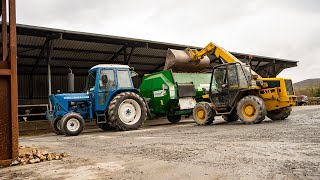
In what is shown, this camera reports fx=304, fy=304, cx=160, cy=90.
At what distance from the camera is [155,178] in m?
3.39

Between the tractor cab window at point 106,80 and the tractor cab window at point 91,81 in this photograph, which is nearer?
the tractor cab window at point 106,80

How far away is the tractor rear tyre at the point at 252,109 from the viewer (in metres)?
9.00

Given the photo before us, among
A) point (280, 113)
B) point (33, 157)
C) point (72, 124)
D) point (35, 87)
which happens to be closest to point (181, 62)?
point (280, 113)

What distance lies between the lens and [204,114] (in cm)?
1066

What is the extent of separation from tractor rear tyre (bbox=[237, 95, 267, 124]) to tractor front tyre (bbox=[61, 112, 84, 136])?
Result: 5.05 meters

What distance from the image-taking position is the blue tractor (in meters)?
10.1

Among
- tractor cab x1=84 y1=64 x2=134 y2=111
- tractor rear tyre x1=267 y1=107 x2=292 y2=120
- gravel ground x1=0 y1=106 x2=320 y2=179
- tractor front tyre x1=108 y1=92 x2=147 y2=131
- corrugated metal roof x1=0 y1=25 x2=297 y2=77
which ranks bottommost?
gravel ground x1=0 y1=106 x2=320 y2=179

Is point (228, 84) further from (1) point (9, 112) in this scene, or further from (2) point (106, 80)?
(1) point (9, 112)

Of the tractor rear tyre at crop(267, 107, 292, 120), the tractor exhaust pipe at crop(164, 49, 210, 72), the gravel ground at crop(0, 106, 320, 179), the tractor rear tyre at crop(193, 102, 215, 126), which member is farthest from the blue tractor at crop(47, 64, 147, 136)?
the gravel ground at crop(0, 106, 320, 179)

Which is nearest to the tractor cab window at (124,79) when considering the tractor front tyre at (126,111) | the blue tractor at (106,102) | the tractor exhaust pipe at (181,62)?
the blue tractor at (106,102)

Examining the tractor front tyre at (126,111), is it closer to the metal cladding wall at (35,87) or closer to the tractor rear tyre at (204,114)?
the tractor rear tyre at (204,114)

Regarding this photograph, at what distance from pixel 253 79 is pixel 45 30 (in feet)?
27.5

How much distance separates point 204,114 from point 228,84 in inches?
52.9

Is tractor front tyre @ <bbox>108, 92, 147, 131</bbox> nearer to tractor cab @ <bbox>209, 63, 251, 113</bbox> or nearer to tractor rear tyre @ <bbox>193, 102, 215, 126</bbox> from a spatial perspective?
tractor rear tyre @ <bbox>193, 102, 215, 126</bbox>
